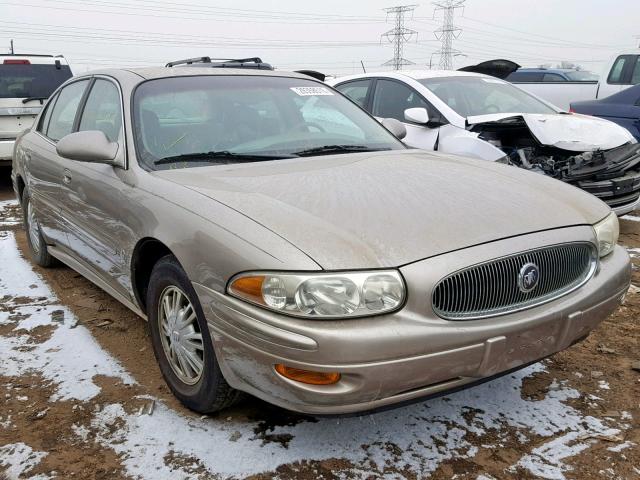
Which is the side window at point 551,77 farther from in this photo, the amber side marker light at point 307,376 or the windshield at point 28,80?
the amber side marker light at point 307,376

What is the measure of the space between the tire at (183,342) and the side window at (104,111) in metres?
1.01

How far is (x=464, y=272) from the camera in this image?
7.13 ft

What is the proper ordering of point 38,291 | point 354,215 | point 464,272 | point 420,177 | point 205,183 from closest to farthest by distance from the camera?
point 464,272 < point 354,215 < point 205,183 < point 420,177 < point 38,291

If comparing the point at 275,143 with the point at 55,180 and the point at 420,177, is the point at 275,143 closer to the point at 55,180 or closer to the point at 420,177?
the point at 420,177

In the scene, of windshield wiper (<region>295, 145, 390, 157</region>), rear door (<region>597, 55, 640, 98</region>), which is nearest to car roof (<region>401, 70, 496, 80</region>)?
windshield wiper (<region>295, 145, 390, 157</region>)

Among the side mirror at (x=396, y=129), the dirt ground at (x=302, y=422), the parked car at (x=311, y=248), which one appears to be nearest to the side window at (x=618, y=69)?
the side mirror at (x=396, y=129)

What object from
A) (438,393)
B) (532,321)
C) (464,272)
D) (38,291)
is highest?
(464,272)

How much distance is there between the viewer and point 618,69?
33.9 feet

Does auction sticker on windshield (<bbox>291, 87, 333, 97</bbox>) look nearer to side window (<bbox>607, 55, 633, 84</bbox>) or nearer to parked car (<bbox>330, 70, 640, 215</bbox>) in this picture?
parked car (<bbox>330, 70, 640, 215</bbox>)

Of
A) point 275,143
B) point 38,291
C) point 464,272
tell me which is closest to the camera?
point 464,272

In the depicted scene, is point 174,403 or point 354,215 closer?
point 354,215

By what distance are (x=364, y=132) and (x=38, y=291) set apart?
2.65 meters

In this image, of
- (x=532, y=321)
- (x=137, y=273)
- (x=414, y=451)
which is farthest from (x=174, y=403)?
(x=532, y=321)

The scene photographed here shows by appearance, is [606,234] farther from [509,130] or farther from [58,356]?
[509,130]
